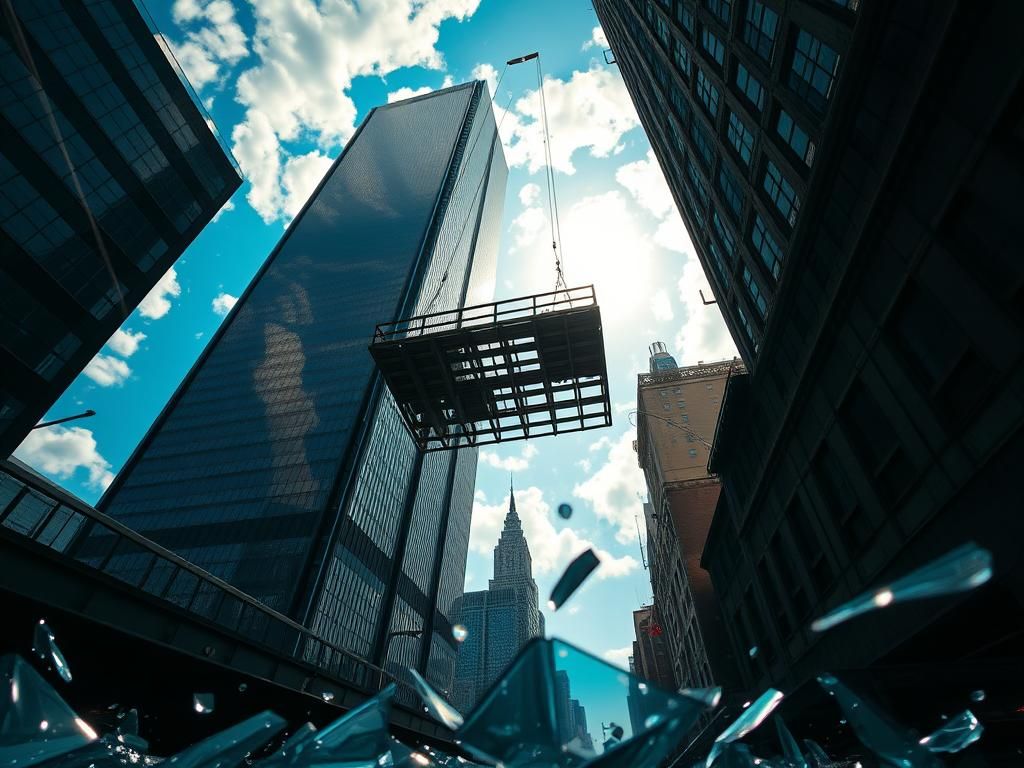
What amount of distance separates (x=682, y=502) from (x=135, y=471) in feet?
276

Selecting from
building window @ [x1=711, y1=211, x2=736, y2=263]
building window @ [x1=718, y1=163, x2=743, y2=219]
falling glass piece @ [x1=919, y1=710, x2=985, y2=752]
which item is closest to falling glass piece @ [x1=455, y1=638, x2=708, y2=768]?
falling glass piece @ [x1=919, y1=710, x2=985, y2=752]

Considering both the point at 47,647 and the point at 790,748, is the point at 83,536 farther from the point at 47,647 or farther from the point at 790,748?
the point at 790,748

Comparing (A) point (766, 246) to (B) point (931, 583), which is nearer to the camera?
(B) point (931, 583)

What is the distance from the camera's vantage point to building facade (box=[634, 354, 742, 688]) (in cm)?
4347

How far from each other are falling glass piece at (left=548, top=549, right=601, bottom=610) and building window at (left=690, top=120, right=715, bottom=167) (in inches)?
896

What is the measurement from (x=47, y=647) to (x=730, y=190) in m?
26.8

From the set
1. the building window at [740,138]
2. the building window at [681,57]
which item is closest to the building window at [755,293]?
the building window at [740,138]

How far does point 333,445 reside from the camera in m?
77.5

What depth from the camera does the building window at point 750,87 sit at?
1888cm

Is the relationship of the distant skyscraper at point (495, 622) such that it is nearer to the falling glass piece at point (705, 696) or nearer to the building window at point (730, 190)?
the building window at point (730, 190)

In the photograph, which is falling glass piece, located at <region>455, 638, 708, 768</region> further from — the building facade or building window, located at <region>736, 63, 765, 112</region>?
the building facade

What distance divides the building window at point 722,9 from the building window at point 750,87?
1868mm

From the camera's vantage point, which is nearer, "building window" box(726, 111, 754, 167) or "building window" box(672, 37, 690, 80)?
"building window" box(726, 111, 754, 167)

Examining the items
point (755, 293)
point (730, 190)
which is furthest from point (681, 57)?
point (755, 293)
